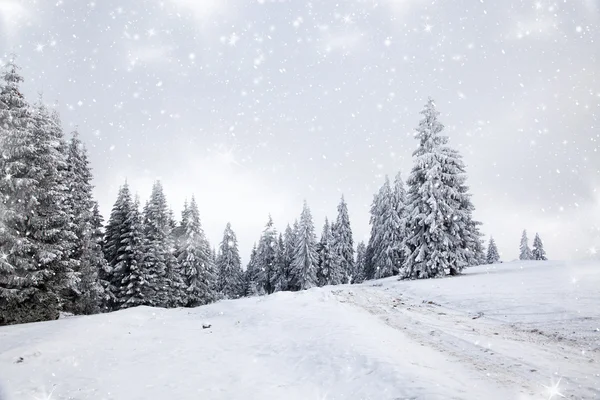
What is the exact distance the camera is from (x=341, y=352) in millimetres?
8938

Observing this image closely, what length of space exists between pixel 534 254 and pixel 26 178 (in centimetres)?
8219

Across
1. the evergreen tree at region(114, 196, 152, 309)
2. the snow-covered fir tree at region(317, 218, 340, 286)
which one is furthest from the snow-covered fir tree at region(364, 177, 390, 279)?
the evergreen tree at region(114, 196, 152, 309)

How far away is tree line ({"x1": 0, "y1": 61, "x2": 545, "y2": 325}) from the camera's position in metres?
17.1

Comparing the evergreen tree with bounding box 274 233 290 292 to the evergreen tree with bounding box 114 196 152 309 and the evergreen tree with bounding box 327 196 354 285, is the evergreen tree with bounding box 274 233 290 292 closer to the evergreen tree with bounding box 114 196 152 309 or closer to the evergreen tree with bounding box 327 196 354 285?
the evergreen tree with bounding box 327 196 354 285

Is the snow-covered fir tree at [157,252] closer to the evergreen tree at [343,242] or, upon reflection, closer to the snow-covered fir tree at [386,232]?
the snow-covered fir tree at [386,232]

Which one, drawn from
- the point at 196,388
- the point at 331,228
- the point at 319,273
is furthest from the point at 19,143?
the point at 331,228

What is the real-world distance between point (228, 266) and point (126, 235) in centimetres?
3496

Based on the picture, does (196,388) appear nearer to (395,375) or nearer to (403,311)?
(395,375)

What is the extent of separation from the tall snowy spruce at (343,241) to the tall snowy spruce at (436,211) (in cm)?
2969

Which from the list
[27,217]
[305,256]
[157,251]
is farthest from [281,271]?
[27,217]

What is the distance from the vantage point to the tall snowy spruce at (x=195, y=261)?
1635 inches

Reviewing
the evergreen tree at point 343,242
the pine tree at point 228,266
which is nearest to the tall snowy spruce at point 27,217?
the evergreen tree at point 343,242

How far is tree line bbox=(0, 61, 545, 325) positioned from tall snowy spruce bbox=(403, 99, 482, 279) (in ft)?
0.26

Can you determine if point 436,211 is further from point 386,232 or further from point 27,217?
point 27,217
